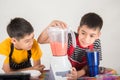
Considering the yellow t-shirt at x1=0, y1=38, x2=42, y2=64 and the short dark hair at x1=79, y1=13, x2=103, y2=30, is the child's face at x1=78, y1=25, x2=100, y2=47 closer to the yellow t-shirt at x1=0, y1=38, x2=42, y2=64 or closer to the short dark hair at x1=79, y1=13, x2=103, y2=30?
the short dark hair at x1=79, y1=13, x2=103, y2=30

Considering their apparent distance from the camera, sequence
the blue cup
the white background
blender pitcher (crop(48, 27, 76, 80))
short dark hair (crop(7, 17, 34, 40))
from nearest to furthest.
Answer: blender pitcher (crop(48, 27, 76, 80)) < the blue cup < short dark hair (crop(7, 17, 34, 40)) < the white background

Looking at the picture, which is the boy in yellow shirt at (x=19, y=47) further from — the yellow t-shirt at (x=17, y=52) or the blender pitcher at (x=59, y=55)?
the blender pitcher at (x=59, y=55)

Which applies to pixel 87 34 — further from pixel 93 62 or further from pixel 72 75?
pixel 72 75

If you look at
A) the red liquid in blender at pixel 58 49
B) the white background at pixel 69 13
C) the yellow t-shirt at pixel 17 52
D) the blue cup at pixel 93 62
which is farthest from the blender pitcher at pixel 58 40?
the white background at pixel 69 13

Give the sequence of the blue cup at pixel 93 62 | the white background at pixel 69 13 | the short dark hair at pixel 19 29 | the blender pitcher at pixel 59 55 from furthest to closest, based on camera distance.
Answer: the white background at pixel 69 13
the short dark hair at pixel 19 29
the blue cup at pixel 93 62
the blender pitcher at pixel 59 55

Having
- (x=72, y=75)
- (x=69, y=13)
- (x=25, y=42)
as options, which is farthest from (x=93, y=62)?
(x=69, y=13)

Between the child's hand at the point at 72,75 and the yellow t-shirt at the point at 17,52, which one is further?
the yellow t-shirt at the point at 17,52

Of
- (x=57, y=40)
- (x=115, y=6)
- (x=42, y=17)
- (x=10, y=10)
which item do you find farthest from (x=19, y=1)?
(x=57, y=40)

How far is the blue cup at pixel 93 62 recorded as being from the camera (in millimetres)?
A: 1130

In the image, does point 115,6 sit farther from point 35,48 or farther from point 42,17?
point 35,48

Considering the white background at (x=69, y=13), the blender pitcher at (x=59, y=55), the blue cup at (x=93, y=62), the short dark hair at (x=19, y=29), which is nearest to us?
the blender pitcher at (x=59, y=55)

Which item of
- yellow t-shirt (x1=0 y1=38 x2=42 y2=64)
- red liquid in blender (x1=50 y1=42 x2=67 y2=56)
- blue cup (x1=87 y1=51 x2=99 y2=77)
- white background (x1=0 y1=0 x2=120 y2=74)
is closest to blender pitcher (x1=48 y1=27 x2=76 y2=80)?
red liquid in blender (x1=50 y1=42 x2=67 y2=56)

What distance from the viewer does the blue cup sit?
1.13 metres

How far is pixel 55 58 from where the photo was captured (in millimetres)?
1007
